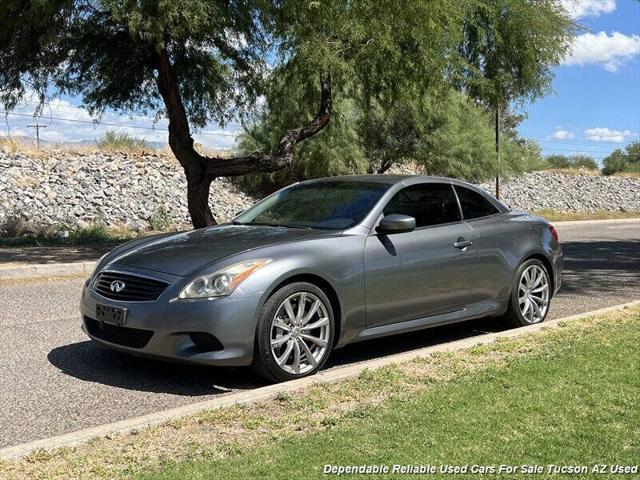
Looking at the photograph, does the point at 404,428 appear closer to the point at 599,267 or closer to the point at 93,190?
the point at 599,267

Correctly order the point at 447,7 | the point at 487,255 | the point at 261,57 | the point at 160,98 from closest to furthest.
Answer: the point at 487,255
the point at 447,7
the point at 261,57
the point at 160,98

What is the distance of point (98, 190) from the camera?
84.4ft

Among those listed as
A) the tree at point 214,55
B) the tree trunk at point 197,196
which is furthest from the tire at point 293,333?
the tree trunk at point 197,196

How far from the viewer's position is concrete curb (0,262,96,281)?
471 inches

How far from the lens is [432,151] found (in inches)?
1240

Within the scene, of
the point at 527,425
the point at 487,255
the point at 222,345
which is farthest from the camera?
the point at 487,255

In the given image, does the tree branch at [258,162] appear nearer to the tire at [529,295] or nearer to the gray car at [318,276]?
the gray car at [318,276]

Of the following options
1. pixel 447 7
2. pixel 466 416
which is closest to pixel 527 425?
pixel 466 416

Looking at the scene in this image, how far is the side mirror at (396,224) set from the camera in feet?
20.9

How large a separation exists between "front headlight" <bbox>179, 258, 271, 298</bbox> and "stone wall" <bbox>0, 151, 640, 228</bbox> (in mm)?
18235

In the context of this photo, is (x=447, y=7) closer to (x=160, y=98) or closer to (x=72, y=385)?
(x=160, y=98)

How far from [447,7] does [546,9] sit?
21.0 ft

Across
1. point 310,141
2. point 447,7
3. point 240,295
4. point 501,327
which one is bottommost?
point 501,327

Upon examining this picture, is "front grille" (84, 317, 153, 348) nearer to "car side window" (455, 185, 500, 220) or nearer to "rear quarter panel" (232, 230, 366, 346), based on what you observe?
"rear quarter panel" (232, 230, 366, 346)
